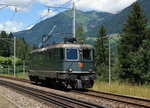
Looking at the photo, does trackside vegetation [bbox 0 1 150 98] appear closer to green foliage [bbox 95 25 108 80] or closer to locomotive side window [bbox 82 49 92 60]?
green foliage [bbox 95 25 108 80]

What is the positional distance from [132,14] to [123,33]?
4.19 metres

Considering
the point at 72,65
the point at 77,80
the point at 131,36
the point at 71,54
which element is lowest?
the point at 77,80

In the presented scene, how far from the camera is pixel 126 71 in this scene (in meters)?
41.2

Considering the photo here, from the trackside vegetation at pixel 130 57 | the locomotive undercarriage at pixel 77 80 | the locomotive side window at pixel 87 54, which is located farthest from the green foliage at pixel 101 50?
the locomotive undercarriage at pixel 77 80

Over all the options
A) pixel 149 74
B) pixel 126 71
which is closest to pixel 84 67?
pixel 149 74

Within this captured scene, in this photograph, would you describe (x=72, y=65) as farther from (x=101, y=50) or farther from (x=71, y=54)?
(x=101, y=50)

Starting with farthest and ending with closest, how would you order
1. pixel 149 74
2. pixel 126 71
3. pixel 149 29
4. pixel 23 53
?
pixel 23 53 → pixel 149 29 → pixel 126 71 → pixel 149 74

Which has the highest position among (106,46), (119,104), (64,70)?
(106,46)

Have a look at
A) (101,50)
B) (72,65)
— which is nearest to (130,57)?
(72,65)

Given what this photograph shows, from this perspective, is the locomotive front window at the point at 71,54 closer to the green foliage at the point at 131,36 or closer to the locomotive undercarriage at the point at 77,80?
the locomotive undercarriage at the point at 77,80

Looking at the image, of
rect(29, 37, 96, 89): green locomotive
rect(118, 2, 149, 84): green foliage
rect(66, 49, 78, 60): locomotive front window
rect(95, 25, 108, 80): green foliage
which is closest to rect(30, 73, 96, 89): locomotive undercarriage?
rect(29, 37, 96, 89): green locomotive

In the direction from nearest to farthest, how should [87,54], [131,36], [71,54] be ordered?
[71,54]
[87,54]
[131,36]

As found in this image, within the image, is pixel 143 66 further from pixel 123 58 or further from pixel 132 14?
pixel 132 14

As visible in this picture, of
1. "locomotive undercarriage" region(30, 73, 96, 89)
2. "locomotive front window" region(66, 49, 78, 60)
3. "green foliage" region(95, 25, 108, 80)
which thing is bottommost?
"locomotive undercarriage" region(30, 73, 96, 89)
